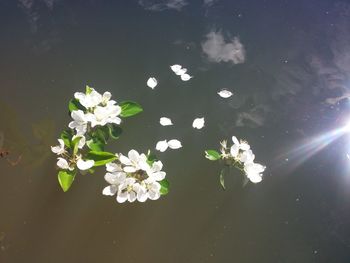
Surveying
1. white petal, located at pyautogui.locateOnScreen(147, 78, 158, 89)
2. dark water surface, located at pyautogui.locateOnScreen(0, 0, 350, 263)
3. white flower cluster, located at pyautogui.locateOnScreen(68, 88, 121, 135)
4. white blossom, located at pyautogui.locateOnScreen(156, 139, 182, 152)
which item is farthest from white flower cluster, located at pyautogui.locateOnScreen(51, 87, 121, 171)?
white petal, located at pyautogui.locateOnScreen(147, 78, 158, 89)

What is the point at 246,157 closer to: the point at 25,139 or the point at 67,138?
the point at 67,138

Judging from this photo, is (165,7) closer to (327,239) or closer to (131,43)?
(131,43)

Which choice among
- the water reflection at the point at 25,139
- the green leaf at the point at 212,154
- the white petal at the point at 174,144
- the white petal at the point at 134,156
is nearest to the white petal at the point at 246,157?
the green leaf at the point at 212,154

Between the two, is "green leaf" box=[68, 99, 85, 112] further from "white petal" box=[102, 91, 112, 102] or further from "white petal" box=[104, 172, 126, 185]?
"white petal" box=[104, 172, 126, 185]

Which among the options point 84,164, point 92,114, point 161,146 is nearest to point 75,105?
point 92,114

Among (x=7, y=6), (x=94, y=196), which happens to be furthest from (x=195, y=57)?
(x=7, y=6)

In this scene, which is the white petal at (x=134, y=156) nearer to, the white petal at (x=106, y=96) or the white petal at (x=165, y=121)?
the white petal at (x=106, y=96)
